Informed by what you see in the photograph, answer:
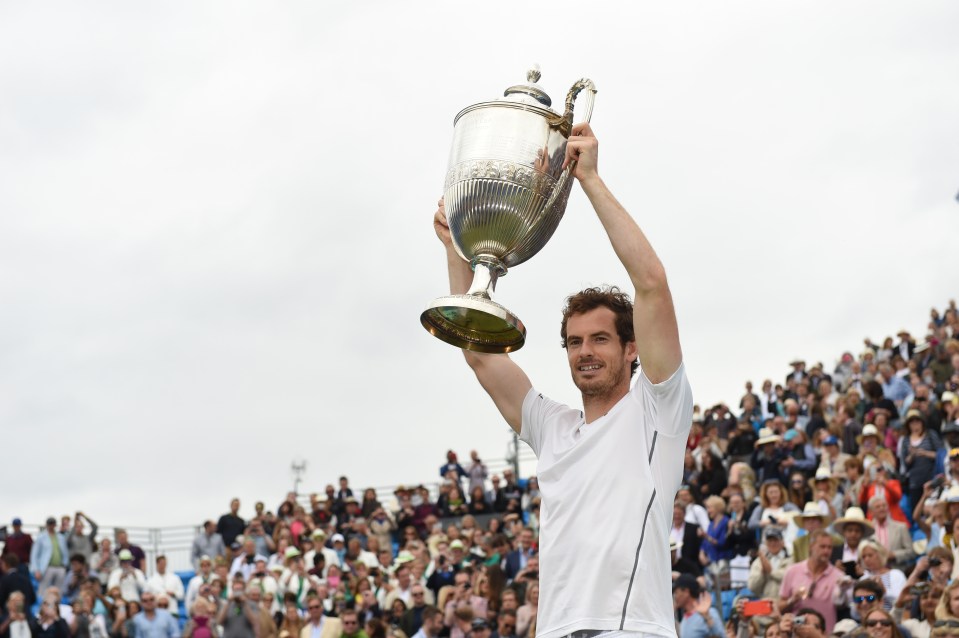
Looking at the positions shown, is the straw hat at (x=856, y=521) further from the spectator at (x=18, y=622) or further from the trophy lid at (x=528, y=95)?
the spectator at (x=18, y=622)

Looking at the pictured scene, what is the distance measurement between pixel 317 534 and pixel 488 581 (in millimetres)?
4211

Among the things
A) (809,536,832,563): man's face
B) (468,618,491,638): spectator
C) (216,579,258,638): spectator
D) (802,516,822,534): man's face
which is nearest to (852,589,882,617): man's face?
(809,536,832,563): man's face

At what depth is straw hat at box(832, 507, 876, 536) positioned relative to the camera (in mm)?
11750

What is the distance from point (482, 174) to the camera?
14.9ft

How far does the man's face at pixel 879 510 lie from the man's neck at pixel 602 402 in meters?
8.13

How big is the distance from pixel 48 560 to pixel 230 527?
2594mm

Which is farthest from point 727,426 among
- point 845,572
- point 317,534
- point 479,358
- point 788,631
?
point 479,358

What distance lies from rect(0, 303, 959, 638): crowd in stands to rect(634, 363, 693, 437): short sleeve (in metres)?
5.15

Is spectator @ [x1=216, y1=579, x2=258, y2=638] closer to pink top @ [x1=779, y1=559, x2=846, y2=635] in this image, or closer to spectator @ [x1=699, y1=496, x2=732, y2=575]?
spectator @ [x1=699, y1=496, x2=732, y2=575]

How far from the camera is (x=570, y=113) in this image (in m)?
4.59

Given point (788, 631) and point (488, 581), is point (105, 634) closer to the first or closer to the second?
point (488, 581)

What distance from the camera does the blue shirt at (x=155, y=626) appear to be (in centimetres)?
1625

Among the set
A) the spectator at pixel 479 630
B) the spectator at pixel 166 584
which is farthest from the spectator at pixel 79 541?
the spectator at pixel 479 630

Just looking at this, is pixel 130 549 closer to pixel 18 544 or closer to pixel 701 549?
pixel 18 544
